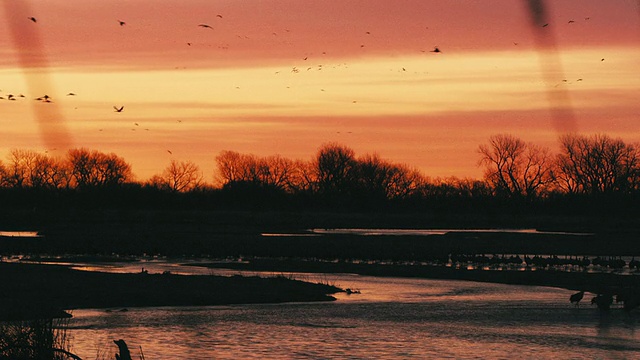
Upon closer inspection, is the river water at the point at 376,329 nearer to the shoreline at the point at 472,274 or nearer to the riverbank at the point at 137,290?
the riverbank at the point at 137,290

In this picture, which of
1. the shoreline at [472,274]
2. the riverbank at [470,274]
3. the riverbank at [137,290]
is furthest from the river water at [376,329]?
the riverbank at [470,274]

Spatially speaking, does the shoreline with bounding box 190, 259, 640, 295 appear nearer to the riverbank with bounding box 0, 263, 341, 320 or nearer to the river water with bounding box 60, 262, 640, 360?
the river water with bounding box 60, 262, 640, 360

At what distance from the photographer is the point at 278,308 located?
4484cm

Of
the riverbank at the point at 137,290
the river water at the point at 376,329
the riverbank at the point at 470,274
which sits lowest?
the river water at the point at 376,329

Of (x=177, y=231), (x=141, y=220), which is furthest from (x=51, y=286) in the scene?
(x=141, y=220)

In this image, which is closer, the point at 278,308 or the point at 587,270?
the point at 278,308

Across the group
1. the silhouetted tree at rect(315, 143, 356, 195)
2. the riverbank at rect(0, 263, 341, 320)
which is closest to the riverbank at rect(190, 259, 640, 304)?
the riverbank at rect(0, 263, 341, 320)

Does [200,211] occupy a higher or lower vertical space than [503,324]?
higher

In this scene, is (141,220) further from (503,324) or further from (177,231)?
(503,324)

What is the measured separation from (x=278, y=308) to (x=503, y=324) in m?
10.7

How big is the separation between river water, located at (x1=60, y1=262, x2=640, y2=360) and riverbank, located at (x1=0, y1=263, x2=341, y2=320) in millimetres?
1853

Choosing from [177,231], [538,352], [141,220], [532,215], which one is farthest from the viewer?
[532,215]

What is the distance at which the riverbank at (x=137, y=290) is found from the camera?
44.6 m

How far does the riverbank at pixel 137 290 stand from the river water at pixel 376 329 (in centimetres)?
185
